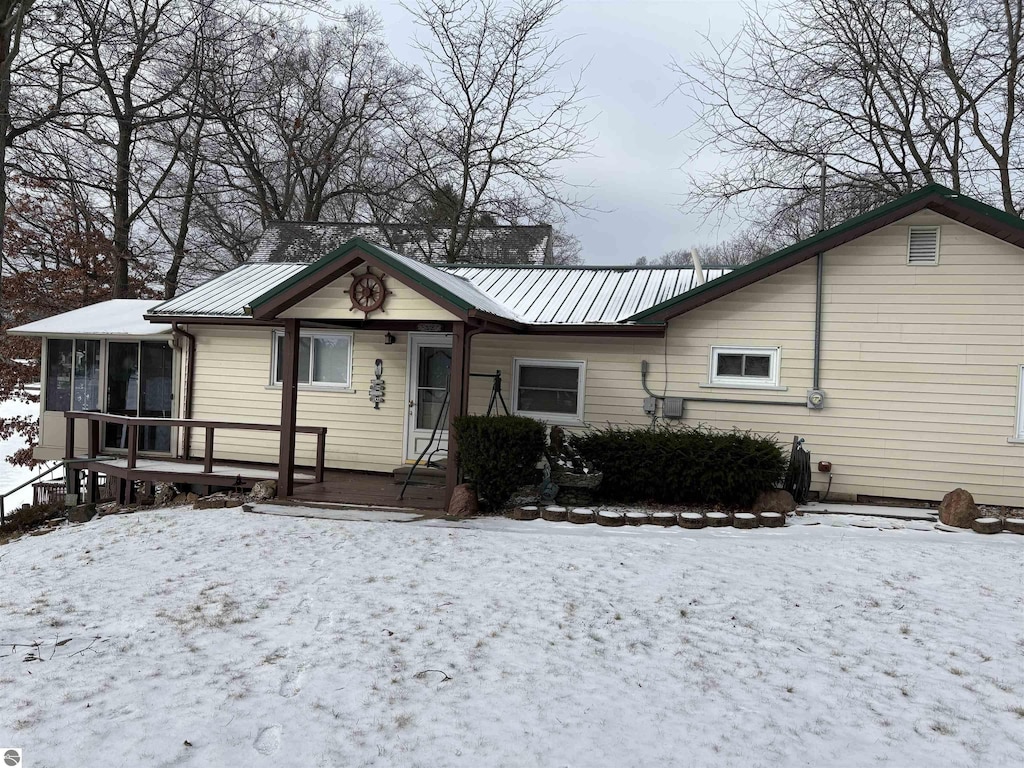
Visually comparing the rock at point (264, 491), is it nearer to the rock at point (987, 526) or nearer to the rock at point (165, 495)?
the rock at point (165, 495)

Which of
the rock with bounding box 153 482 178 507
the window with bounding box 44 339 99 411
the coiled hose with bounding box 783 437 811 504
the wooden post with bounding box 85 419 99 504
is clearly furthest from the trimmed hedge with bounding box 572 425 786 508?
the window with bounding box 44 339 99 411

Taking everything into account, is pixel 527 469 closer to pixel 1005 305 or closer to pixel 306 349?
pixel 306 349

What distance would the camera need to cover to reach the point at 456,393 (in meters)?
8.50

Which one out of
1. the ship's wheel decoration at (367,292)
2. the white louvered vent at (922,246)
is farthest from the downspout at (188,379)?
the white louvered vent at (922,246)

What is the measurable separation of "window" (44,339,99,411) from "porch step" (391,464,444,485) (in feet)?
20.7

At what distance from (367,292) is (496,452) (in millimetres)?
2577

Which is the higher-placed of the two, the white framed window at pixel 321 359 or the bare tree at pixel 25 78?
the bare tree at pixel 25 78

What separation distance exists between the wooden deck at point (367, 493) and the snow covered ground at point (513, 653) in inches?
56.6

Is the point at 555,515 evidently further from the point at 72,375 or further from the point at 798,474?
the point at 72,375

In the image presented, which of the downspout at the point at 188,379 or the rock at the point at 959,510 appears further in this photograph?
the downspout at the point at 188,379

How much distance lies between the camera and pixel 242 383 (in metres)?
11.5

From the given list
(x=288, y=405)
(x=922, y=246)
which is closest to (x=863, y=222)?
(x=922, y=246)

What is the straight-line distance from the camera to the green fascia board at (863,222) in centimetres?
827

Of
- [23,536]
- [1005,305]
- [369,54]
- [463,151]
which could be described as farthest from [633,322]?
[369,54]
